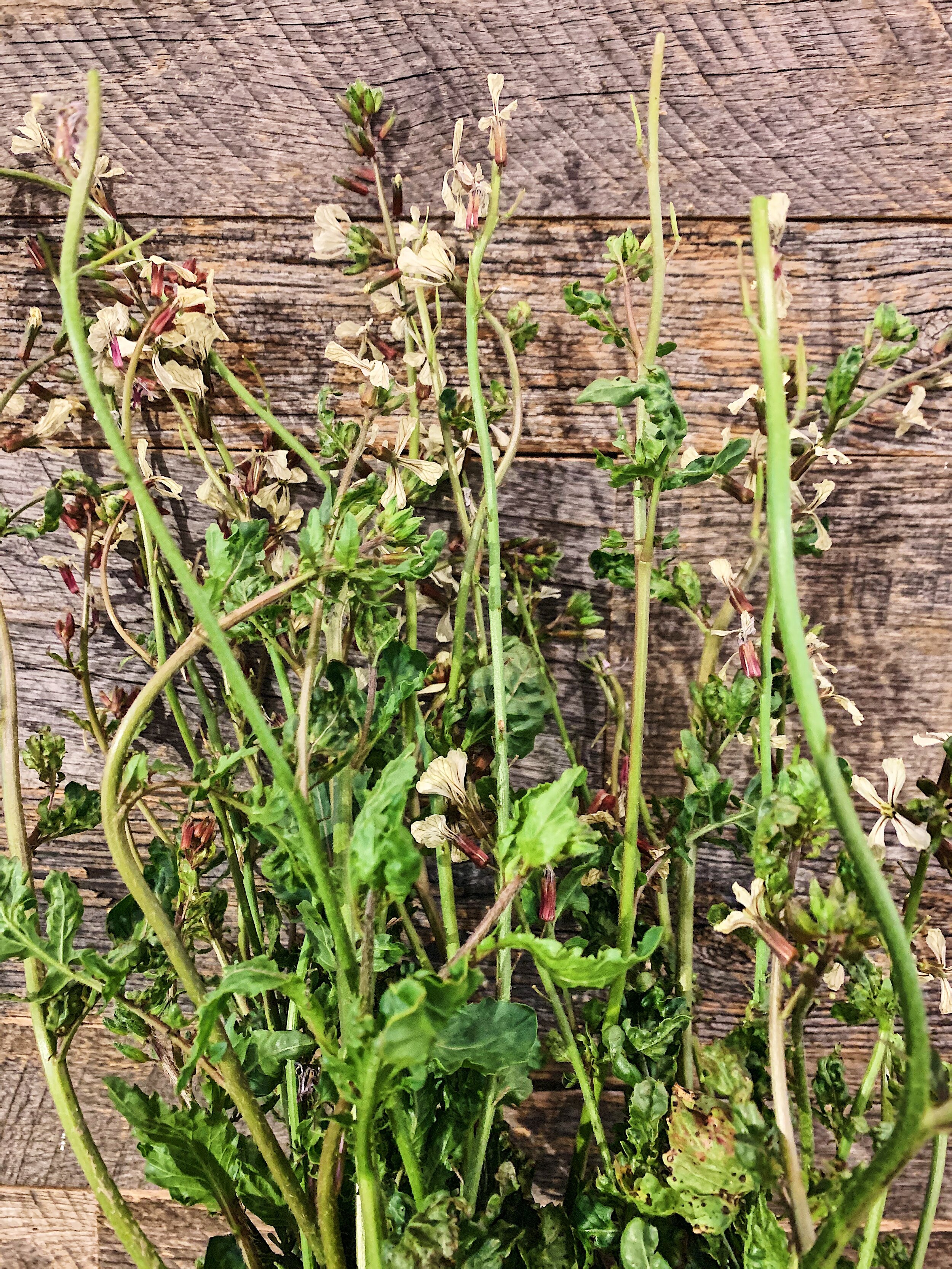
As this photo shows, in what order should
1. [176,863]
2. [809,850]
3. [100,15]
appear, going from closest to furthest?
[809,850]
[176,863]
[100,15]

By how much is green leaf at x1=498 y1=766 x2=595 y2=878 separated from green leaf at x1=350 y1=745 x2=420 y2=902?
36mm

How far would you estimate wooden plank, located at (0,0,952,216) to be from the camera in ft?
1.74

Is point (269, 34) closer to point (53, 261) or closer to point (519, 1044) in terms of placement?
point (53, 261)

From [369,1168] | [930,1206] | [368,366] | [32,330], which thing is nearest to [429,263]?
[368,366]

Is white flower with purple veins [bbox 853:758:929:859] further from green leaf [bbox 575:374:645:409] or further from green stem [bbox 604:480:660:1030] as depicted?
green leaf [bbox 575:374:645:409]

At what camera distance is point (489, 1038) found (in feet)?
1.09

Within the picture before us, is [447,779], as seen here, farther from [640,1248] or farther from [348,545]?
[640,1248]

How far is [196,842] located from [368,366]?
27cm

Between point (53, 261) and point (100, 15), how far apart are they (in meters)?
0.17

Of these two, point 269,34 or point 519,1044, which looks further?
point 269,34

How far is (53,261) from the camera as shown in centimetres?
54

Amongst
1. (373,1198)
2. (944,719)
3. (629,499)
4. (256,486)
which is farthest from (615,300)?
(373,1198)

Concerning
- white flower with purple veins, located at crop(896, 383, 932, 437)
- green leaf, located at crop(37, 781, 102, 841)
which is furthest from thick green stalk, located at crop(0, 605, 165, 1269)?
white flower with purple veins, located at crop(896, 383, 932, 437)

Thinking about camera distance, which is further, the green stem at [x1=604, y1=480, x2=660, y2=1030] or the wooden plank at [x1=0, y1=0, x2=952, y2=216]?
the wooden plank at [x1=0, y1=0, x2=952, y2=216]
